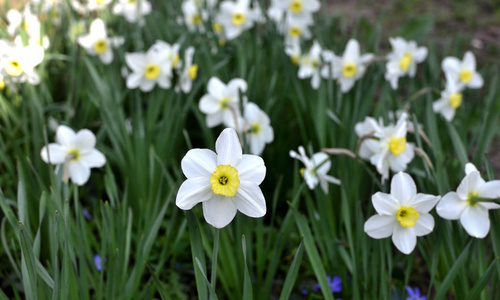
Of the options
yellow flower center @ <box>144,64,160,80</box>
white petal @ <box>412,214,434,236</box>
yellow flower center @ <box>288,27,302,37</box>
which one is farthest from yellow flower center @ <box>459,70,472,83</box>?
yellow flower center @ <box>144,64,160,80</box>

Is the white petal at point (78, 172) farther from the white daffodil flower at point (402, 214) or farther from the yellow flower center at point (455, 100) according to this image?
the yellow flower center at point (455, 100)

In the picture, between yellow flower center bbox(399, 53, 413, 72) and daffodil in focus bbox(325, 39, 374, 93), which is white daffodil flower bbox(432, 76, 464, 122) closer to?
yellow flower center bbox(399, 53, 413, 72)

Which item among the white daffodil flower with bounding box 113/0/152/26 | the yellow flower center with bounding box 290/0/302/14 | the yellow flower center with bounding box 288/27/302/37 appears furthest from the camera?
the white daffodil flower with bounding box 113/0/152/26

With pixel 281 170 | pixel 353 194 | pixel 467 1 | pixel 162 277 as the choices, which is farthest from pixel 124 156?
pixel 467 1

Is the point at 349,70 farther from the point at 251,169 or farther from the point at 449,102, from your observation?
the point at 251,169

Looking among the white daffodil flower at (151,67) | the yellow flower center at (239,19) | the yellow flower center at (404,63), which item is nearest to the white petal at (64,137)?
the white daffodil flower at (151,67)
